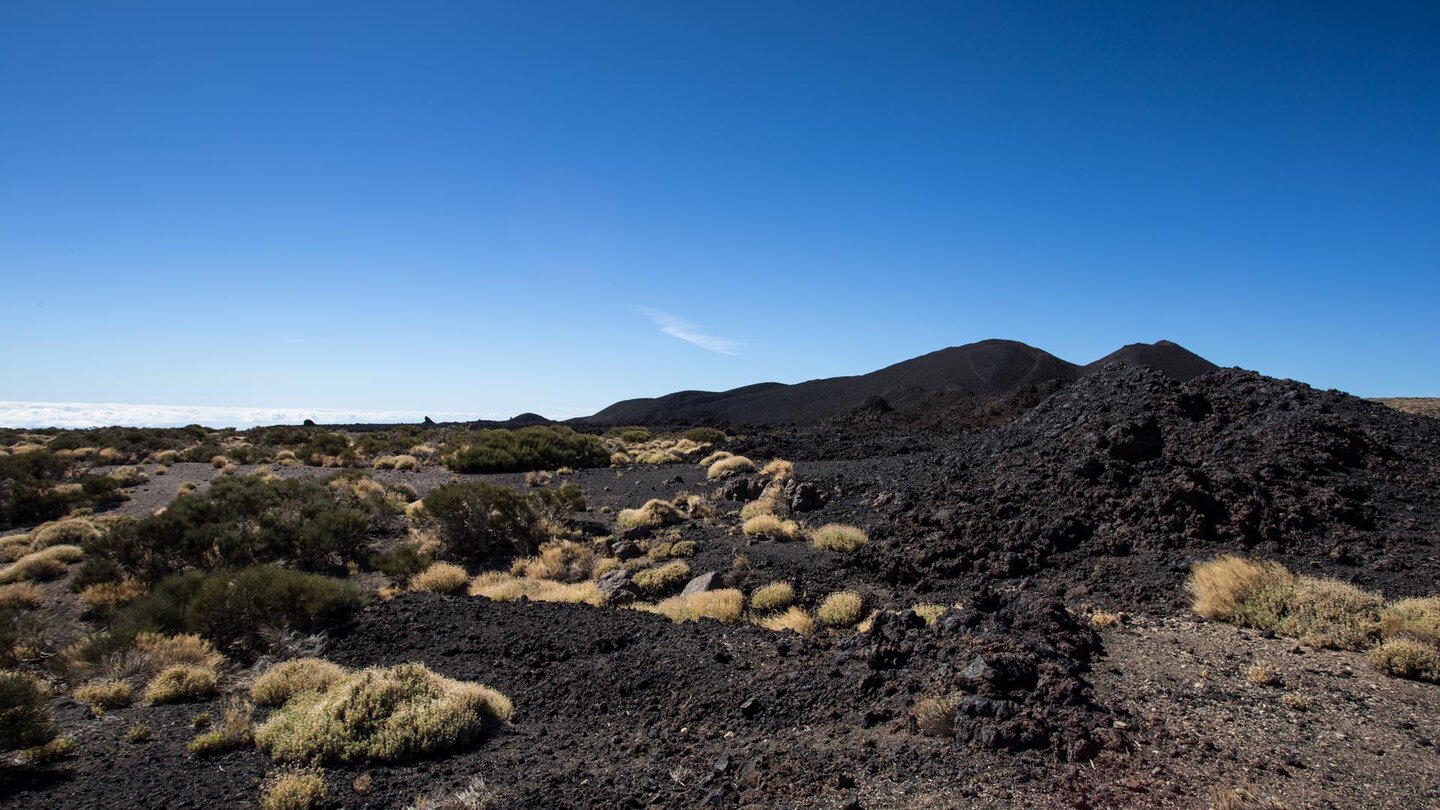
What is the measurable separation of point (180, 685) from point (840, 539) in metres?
9.67

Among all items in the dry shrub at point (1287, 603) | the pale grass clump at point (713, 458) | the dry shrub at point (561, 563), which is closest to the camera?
the dry shrub at point (1287, 603)

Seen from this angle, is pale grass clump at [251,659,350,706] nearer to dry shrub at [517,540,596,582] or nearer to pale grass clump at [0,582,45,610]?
dry shrub at [517,540,596,582]

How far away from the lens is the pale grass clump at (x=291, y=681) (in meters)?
7.00

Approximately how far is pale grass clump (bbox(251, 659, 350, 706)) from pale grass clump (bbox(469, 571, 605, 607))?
3249mm

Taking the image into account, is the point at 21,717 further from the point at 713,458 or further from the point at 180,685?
the point at 713,458

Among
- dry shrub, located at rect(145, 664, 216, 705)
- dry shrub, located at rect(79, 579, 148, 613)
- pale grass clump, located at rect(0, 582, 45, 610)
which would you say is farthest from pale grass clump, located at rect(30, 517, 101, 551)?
dry shrub, located at rect(145, 664, 216, 705)

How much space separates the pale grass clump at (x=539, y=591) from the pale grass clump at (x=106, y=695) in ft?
14.2

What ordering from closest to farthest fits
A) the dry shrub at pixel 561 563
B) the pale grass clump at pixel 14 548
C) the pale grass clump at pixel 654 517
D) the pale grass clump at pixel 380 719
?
the pale grass clump at pixel 380 719 < the dry shrub at pixel 561 563 < the pale grass clump at pixel 14 548 < the pale grass clump at pixel 654 517

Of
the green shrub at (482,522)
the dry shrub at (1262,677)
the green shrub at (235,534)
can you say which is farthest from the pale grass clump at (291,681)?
the dry shrub at (1262,677)

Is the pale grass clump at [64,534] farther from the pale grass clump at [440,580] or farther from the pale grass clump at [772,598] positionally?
the pale grass clump at [772,598]

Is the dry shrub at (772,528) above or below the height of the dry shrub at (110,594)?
above

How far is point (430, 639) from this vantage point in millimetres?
8898

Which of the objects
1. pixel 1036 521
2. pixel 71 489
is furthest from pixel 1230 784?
pixel 71 489

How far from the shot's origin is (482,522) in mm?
14969
